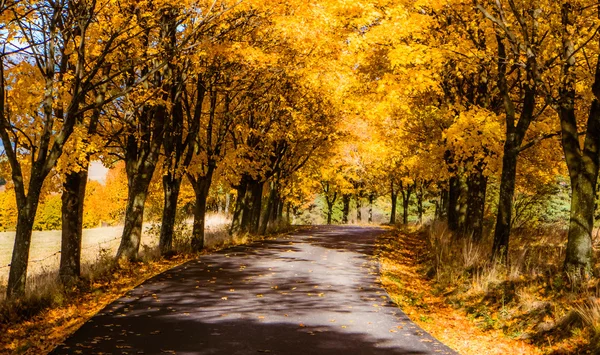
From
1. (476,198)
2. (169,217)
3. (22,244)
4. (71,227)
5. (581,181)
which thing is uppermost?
(581,181)

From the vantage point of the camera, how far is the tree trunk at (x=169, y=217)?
56.7 feet

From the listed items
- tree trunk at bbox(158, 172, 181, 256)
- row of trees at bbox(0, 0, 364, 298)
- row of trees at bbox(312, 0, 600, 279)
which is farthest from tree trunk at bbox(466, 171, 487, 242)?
tree trunk at bbox(158, 172, 181, 256)

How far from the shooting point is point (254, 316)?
972 centimetres

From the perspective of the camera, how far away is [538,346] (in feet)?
26.3

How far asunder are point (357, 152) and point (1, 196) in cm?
5878

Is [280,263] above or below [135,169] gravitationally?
below

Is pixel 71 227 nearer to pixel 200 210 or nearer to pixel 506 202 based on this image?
pixel 200 210

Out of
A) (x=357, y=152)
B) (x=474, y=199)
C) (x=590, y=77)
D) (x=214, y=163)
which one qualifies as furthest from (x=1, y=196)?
(x=590, y=77)

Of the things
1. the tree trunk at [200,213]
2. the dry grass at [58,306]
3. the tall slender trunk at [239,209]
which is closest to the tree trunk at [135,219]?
the dry grass at [58,306]

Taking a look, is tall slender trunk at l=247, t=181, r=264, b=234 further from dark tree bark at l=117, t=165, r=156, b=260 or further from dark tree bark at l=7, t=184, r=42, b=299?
dark tree bark at l=7, t=184, r=42, b=299

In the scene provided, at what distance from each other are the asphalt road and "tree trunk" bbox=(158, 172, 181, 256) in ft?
7.32

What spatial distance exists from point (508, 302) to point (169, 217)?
10.9 meters

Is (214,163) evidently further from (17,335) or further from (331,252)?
(17,335)

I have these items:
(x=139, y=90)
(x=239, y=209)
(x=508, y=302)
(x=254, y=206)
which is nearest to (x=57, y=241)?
(x=254, y=206)
